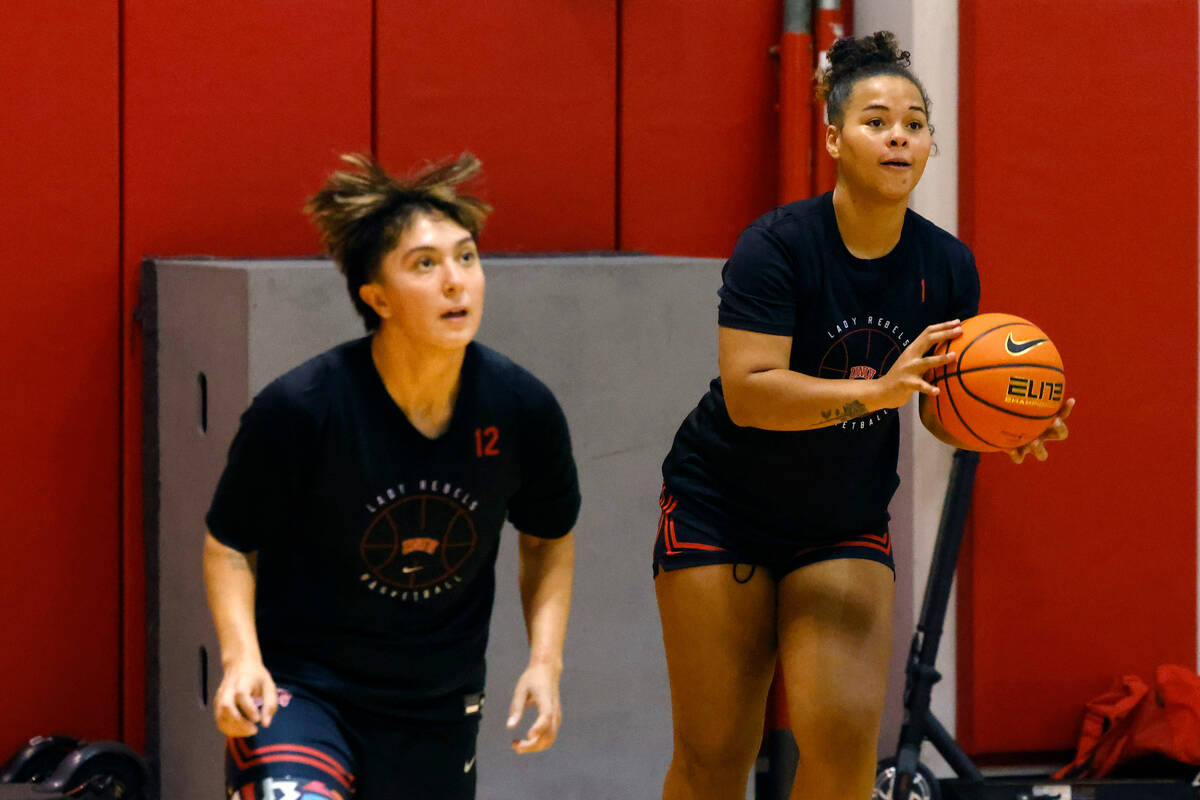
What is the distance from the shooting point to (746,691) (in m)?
3.12

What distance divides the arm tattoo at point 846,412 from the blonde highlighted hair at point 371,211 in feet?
2.32

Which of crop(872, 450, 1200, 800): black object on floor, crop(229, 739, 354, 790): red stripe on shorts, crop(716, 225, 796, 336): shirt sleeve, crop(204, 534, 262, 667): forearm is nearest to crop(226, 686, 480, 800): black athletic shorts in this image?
crop(229, 739, 354, 790): red stripe on shorts

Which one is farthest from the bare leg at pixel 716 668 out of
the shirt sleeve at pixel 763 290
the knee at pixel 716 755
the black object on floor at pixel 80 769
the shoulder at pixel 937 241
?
the black object on floor at pixel 80 769

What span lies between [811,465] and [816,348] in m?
0.23

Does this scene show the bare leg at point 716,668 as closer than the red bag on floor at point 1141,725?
Yes

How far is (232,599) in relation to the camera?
2.52 meters

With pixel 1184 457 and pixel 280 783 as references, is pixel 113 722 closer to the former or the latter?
pixel 280 783

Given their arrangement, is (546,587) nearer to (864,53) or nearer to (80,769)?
(864,53)

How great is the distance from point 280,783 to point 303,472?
0.49m

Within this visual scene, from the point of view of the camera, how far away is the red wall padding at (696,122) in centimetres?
493

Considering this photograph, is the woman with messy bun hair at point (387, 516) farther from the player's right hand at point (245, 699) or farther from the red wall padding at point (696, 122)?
the red wall padding at point (696, 122)

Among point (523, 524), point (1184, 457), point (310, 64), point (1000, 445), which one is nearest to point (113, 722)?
point (310, 64)

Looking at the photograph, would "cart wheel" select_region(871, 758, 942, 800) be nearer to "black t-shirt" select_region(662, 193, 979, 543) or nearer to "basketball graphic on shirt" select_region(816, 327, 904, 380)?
"black t-shirt" select_region(662, 193, 979, 543)

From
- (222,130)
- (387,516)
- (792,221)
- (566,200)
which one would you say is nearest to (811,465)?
(792,221)
